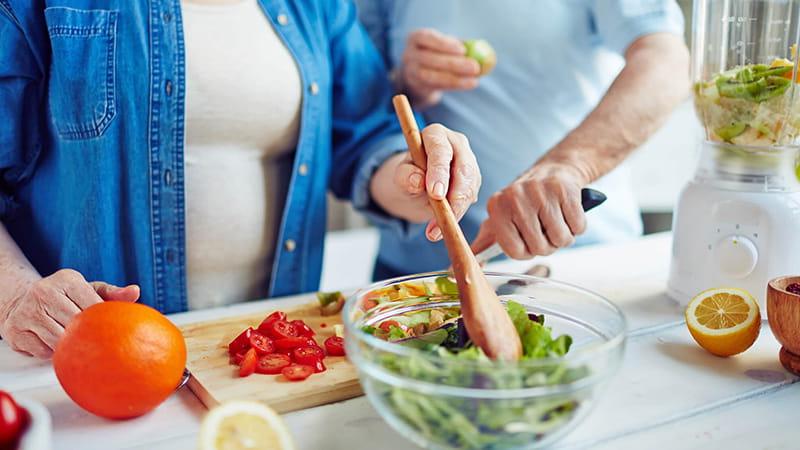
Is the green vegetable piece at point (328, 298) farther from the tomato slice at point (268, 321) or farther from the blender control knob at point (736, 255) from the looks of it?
the blender control knob at point (736, 255)

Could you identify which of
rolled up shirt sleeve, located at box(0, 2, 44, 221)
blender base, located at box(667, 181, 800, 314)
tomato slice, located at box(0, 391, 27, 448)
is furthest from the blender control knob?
rolled up shirt sleeve, located at box(0, 2, 44, 221)

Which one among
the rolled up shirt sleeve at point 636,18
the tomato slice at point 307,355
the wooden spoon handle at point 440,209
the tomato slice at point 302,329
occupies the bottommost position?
the tomato slice at point 302,329

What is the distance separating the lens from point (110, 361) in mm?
747

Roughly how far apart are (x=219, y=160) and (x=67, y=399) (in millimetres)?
524

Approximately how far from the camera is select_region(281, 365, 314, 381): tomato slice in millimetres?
874

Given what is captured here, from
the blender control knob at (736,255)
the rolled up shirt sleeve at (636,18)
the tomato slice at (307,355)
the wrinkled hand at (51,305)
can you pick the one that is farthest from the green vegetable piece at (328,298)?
the rolled up shirt sleeve at (636,18)

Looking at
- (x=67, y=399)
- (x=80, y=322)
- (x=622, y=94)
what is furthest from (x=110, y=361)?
(x=622, y=94)

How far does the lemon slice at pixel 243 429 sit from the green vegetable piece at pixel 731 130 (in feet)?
2.59

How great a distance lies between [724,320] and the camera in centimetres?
97

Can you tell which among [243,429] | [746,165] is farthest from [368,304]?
[746,165]

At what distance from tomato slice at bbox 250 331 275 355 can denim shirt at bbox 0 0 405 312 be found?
38 centimetres

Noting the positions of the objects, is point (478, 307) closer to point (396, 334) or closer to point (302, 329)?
point (396, 334)

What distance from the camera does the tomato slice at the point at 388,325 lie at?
90 centimetres

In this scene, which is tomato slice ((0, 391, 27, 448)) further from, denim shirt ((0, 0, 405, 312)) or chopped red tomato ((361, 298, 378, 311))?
denim shirt ((0, 0, 405, 312))
